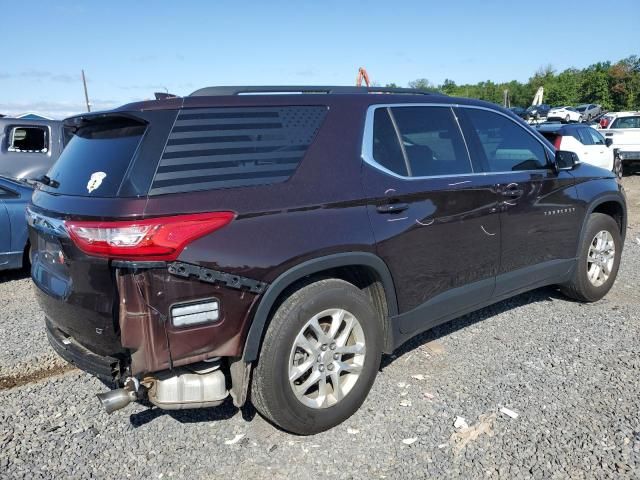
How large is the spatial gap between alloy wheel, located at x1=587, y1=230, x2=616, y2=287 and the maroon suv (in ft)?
5.63

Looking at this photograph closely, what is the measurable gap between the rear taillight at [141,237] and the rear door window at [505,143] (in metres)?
2.40

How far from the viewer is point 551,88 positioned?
212 ft

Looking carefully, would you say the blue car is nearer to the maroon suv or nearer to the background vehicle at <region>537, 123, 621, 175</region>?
the maroon suv

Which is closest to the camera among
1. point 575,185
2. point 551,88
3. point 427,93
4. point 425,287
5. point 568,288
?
point 425,287

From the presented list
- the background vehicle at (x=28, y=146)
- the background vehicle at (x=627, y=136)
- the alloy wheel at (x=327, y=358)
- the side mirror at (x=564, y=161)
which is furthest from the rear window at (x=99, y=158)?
the background vehicle at (x=627, y=136)

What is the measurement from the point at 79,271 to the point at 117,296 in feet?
0.88

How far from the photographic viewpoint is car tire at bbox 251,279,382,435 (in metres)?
2.77

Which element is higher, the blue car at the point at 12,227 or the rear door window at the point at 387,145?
the rear door window at the point at 387,145

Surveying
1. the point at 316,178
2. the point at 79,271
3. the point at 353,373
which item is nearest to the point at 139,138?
the point at 79,271

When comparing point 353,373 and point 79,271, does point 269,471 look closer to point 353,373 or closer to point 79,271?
point 353,373

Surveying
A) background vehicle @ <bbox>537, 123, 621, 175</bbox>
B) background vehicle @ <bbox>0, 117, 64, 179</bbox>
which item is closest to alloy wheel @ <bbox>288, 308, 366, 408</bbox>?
background vehicle @ <bbox>0, 117, 64, 179</bbox>

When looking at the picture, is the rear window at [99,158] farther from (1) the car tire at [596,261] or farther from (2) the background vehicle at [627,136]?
(2) the background vehicle at [627,136]

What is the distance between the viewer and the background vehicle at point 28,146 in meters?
8.56

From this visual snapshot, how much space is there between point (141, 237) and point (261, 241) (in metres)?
0.56
